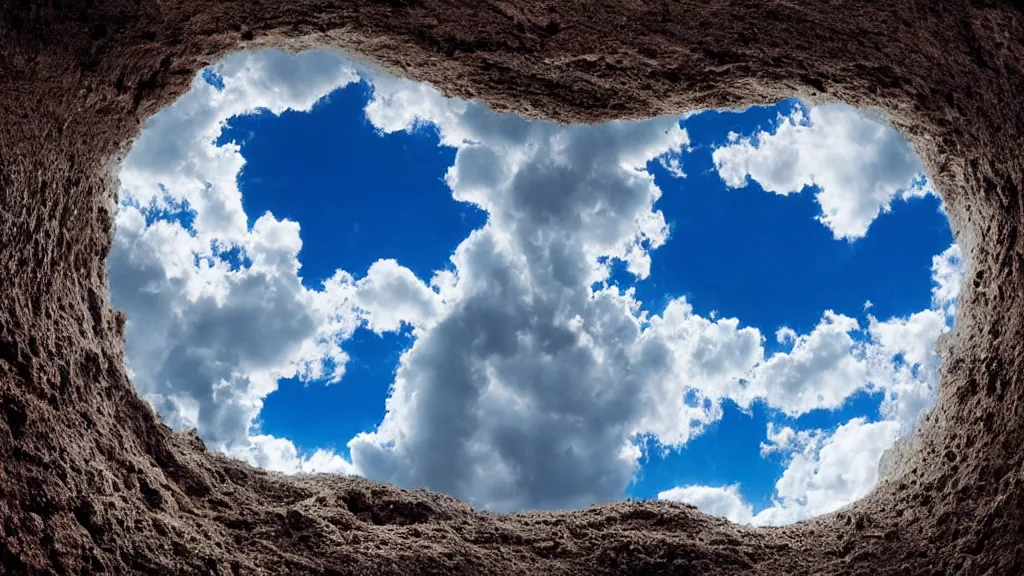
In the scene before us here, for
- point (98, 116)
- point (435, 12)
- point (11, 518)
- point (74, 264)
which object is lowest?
point (11, 518)

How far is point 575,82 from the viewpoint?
25.2ft

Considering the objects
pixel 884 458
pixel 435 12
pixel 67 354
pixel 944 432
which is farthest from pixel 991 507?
pixel 67 354

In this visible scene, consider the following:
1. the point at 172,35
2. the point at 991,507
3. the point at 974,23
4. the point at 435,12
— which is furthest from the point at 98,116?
the point at 991,507

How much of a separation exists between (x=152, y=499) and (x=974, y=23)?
7294mm

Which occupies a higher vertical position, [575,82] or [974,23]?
[575,82]

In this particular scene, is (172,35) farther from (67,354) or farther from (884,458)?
(884,458)

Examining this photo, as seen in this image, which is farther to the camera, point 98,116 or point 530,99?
point 530,99

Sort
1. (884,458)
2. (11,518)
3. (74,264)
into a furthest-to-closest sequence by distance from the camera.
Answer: (884,458) < (74,264) < (11,518)

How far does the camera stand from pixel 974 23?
5711 mm

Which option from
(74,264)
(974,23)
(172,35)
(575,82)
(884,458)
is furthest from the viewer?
(884,458)

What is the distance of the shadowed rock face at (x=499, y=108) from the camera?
19.4 feet

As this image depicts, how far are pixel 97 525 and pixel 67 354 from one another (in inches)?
61.8

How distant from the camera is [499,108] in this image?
27.2 feet

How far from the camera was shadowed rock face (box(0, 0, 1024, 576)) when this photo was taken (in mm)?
5926
